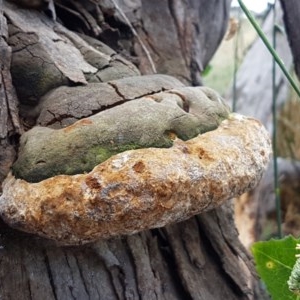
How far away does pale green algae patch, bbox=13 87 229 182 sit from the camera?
734 millimetres

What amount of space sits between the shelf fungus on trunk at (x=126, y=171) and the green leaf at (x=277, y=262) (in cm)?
11

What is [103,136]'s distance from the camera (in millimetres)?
742

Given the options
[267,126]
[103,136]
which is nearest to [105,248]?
[103,136]

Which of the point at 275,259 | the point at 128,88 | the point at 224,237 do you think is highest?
the point at 128,88

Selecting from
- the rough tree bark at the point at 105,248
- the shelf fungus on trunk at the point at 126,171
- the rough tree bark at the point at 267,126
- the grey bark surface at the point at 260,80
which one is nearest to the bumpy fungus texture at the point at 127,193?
the shelf fungus on trunk at the point at 126,171

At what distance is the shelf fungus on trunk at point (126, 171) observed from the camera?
0.69 meters

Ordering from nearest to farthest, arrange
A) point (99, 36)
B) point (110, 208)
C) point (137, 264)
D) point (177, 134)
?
point (110, 208), point (177, 134), point (137, 264), point (99, 36)

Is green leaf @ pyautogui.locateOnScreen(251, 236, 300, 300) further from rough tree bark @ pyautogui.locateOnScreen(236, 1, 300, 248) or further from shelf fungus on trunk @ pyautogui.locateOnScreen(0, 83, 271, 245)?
rough tree bark @ pyautogui.locateOnScreen(236, 1, 300, 248)

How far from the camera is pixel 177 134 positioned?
0.78 m

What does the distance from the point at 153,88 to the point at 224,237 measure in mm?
404

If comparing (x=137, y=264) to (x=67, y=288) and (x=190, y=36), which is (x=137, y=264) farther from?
(x=190, y=36)

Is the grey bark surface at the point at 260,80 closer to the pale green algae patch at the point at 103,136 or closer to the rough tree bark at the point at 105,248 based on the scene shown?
the rough tree bark at the point at 105,248

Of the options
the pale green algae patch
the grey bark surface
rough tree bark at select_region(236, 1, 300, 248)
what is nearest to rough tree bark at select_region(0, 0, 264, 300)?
the pale green algae patch

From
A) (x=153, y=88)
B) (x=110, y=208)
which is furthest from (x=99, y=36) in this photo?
(x=110, y=208)
